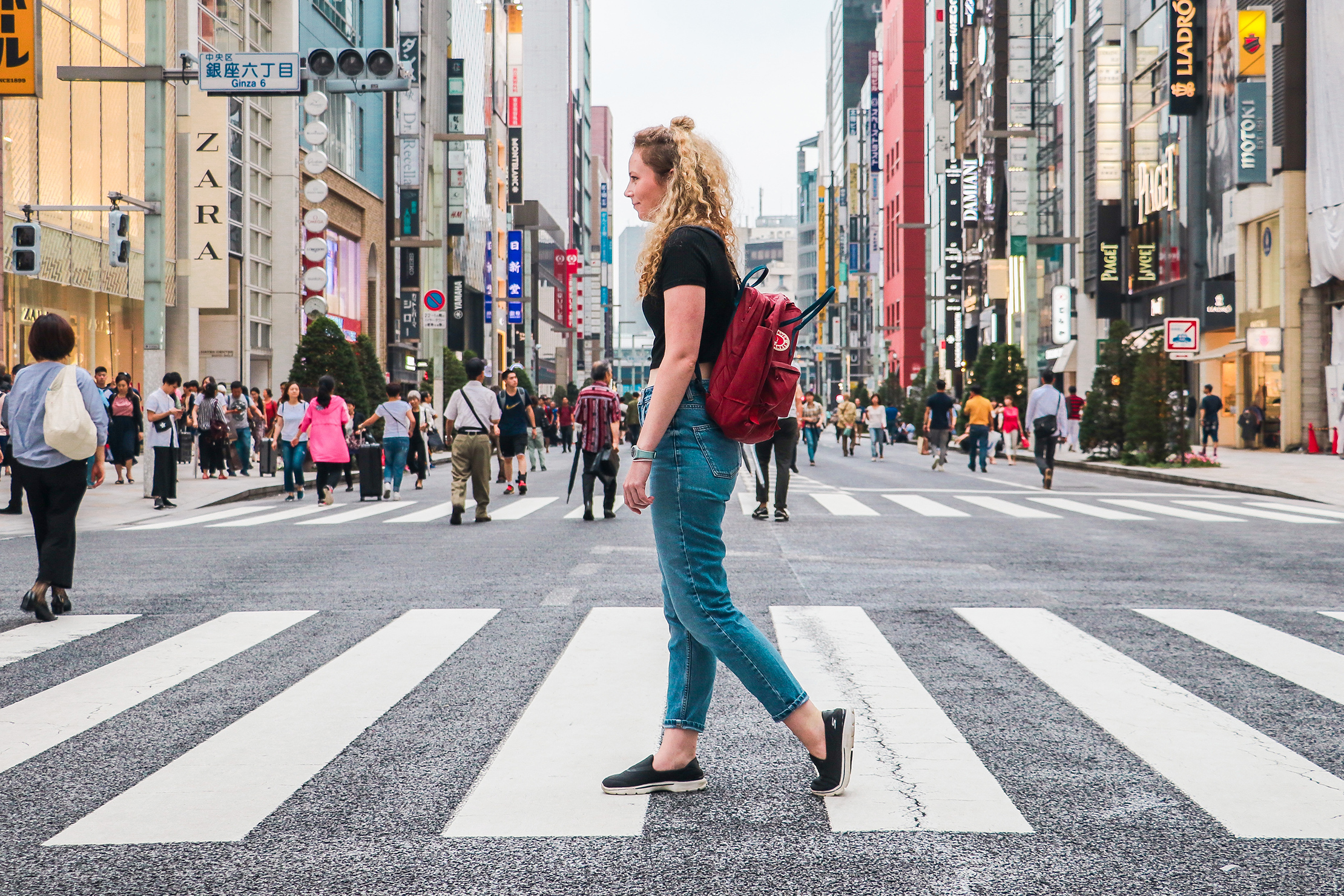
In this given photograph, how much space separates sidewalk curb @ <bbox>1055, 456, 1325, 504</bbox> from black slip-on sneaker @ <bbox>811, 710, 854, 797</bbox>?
618 inches

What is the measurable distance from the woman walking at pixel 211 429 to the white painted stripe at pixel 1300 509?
54.9 ft

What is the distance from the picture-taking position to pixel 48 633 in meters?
6.98

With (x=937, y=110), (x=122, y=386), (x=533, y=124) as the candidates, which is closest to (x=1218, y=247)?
(x=122, y=386)

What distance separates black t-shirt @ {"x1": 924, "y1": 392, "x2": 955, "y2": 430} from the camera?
28.9 m

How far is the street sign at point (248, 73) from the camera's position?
1795 cm

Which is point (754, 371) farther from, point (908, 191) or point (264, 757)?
point (908, 191)

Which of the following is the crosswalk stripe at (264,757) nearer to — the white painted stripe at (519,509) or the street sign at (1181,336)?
the white painted stripe at (519,509)

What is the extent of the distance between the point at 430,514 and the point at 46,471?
28.0ft

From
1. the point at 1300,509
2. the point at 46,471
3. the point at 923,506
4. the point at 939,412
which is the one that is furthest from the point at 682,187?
the point at 939,412

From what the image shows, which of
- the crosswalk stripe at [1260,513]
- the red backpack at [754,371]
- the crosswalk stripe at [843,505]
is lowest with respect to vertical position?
the crosswalk stripe at [1260,513]

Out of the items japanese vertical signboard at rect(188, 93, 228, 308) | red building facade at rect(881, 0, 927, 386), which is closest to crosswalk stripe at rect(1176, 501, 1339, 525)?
japanese vertical signboard at rect(188, 93, 228, 308)

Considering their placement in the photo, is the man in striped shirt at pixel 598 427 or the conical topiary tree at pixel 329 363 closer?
the man in striped shirt at pixel 598 427

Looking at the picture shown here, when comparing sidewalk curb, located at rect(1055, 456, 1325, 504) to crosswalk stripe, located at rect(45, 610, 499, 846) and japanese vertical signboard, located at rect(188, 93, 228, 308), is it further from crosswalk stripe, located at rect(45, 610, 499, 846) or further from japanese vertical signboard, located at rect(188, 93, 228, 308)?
japanese vertical signboard, located at rect(188, 93, 228, 308)

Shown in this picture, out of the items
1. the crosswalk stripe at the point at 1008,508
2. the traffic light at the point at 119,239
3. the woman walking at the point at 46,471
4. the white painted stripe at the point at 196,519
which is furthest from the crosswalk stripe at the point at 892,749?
the traffic light at the point at 119,239
